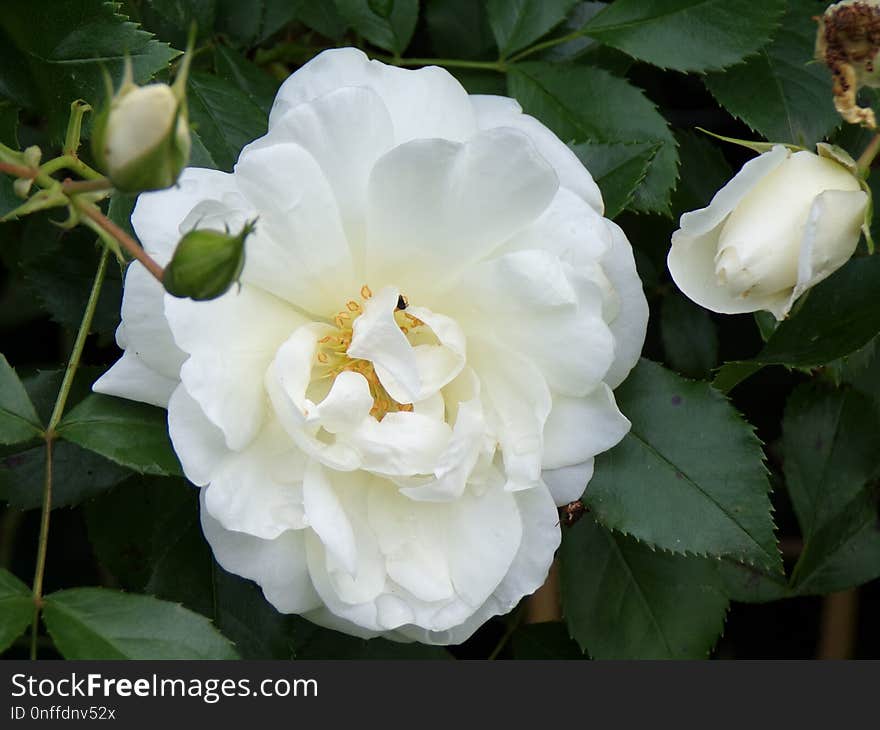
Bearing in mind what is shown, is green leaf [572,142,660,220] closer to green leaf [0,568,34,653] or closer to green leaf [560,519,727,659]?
green leaf [560,519,727,659]

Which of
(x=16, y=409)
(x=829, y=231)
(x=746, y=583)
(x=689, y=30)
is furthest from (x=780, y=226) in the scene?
(x=16, y=409)

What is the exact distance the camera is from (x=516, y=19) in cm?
102

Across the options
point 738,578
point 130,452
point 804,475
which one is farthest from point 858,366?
point 130,452

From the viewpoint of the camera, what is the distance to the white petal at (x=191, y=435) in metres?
0.73

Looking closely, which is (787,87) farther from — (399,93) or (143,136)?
(143,136)

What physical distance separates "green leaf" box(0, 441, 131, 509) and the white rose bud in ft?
1.78

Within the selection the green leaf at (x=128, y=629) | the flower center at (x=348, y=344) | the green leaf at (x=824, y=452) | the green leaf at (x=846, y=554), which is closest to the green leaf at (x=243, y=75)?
the flower center at (x=348, y=344)

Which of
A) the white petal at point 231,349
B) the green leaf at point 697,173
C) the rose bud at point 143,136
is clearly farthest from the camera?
the green leaf at point 697,173

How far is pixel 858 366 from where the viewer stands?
1018 mm

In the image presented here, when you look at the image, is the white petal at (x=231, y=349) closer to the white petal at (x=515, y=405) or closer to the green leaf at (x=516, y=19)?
the white petal at (x=515, y=405)

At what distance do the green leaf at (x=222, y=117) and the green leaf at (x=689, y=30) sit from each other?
33 cm

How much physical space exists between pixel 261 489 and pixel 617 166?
39cm

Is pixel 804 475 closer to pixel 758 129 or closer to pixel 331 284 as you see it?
pixel 758 129

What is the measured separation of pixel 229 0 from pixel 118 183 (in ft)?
1.61
